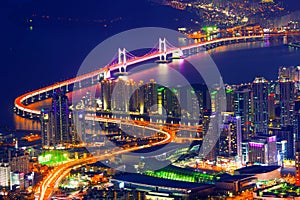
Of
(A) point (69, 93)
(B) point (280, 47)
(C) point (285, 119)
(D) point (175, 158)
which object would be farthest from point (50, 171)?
(B) point (280, 47)

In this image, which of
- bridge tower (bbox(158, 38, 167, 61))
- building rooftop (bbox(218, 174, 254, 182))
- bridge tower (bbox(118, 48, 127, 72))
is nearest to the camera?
building rooftop (bbox(218, 174, 254, 182))

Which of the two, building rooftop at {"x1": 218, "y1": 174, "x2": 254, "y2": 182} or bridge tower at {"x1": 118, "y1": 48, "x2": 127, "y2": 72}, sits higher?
bridge tower at {"x1": 118, "y1": 48, "x2": 127, "y2": 72}

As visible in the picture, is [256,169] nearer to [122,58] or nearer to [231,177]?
[231,177]

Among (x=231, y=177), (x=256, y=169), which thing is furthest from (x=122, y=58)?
(x=231, y=177)

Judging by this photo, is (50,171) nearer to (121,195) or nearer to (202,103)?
(121,195)

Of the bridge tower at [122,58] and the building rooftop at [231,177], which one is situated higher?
the bridge tower at [122,58]

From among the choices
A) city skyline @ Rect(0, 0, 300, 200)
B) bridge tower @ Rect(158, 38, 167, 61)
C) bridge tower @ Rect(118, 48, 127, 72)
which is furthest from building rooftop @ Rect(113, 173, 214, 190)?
bridge tower @ Rect(158, 38, 167, 61)

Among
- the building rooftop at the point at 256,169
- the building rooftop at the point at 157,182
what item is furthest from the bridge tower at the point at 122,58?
the building rooftop at the point at 157,182

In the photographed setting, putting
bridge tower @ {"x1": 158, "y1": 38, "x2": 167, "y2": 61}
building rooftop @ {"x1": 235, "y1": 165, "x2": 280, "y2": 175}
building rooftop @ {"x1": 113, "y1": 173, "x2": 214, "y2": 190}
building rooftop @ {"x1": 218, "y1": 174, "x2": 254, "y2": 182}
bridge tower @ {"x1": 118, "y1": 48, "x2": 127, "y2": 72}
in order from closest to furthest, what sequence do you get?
building rooftop @ {"x1": 113, "y1": 173, "x2": 214, "y2": 190} → building rooftop @ {"x1": 218, "y1": 174, "x2": 254, "y2": 182} → building rooftop @ {"x1": 235, "y1": 165, "x2": 280, "y2": 175} → bridge tower @ {"x1": 118, "y1": 48, "x2": 127, "y2": 72} → bridge tower @ {"x1": 158, "y1": 38, "x2": 167, "y2": 61}

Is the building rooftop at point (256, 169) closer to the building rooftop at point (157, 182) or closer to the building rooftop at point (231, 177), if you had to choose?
the building rooftop at point (231, 177)

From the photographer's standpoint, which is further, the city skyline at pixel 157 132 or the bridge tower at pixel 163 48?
the bridge tower at pixel 163 48

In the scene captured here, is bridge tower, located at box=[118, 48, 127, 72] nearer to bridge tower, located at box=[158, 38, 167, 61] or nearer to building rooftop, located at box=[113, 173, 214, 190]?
bridge tower, located at box=[158, 38, 167, 61]

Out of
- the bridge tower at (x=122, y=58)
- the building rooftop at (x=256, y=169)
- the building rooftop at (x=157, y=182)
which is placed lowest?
the building rooftop at (x=157, y=182)
